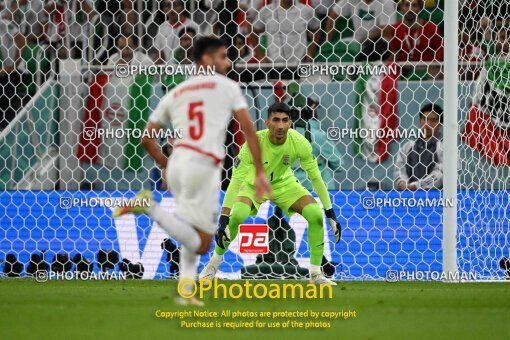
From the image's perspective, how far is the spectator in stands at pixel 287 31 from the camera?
472 inches

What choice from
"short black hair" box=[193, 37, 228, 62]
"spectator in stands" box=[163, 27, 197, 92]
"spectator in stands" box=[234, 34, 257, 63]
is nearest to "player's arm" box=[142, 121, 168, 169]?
"short black hair" box=[193, 37, 228, 62]

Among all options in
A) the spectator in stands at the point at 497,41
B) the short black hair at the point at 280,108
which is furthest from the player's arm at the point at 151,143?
→ the spectator in stands at the point at 497,41

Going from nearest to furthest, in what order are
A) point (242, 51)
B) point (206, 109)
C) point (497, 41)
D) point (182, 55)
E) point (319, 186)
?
point (206, 109) < point (319, 186) < point (497, 41) < point (242, 51) < point (182, 55)

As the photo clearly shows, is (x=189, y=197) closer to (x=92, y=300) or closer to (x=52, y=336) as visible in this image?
(x=52, y=336)

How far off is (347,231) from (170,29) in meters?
3.46

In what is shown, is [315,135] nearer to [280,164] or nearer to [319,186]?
[280,164]

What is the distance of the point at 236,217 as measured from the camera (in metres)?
9.89

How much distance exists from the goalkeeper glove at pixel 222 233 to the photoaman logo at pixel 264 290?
431mm

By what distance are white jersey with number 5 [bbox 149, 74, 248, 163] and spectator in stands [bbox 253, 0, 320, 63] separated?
5615mm

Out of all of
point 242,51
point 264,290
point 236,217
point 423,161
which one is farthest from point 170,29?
point 264,290

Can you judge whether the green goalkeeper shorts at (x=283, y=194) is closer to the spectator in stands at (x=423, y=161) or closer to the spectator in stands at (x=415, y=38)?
the spectator in stands at (x=423, y=161)

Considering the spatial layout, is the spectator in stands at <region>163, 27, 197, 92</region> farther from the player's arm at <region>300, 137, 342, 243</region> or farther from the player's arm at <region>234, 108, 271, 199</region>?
the player's arm at <region>234, 108, 271, 199</region>

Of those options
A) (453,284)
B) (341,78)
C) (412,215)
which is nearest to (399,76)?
(341,78)

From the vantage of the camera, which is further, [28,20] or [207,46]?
[28,20]
